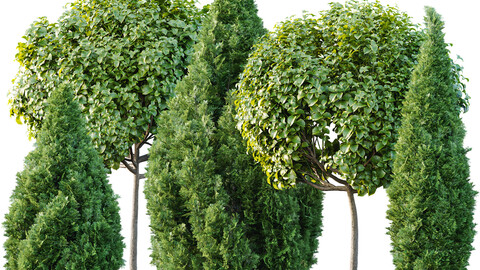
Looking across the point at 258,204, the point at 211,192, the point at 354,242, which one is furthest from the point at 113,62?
the point at 354,242

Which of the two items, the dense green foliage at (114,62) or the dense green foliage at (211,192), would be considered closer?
the dense green foliage at (211,192)

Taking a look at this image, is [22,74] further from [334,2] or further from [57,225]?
[334,2]

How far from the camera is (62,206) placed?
332 inches

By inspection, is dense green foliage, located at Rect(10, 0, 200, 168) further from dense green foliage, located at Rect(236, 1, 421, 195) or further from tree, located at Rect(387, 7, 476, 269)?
tree, located at Rect(387, 7, 476, 269)

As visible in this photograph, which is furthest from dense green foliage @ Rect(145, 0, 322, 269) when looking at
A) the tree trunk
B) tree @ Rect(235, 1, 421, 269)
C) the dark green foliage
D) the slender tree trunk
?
the slender tree trunk

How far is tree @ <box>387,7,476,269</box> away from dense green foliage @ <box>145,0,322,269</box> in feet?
7.49

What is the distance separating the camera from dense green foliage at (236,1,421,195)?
344 inches

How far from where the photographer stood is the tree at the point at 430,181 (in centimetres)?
815

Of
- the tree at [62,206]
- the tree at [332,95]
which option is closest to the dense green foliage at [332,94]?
the tree at [332,95]

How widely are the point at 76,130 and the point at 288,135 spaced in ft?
11.6

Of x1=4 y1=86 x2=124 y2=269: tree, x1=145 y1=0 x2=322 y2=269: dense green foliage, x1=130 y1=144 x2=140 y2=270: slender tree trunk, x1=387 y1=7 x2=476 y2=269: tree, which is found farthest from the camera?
x1=130 y1=144 x2=140 y2=270: slender tree trunk

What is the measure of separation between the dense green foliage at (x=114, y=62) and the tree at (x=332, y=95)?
7.27ft

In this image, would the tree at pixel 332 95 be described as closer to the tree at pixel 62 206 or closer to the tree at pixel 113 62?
the tree at pixel 113 62

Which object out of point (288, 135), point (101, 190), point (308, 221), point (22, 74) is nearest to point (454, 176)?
point (288, 135)
